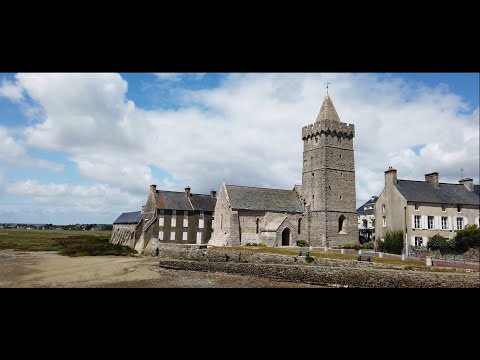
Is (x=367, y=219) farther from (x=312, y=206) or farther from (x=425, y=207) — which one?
(x=425, y=207)

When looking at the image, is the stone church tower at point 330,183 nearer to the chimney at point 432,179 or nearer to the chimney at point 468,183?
the chimney at point 432,179

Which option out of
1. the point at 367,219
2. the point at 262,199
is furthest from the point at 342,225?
the point at 262,199

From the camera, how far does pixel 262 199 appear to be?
3866 centimetres

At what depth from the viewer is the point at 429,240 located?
13.7 metres

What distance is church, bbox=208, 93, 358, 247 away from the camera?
36.4m

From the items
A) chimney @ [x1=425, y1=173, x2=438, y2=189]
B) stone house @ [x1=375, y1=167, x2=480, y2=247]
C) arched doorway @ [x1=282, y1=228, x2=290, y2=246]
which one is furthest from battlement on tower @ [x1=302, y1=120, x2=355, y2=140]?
chimney @ [x1=425, y1=173, x2=438, y2=189]

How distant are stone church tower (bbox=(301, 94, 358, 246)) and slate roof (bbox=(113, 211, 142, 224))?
22509 millimetres

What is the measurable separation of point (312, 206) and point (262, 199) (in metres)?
5.36

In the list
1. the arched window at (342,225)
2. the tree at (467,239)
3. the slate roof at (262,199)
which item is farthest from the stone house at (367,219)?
the tree at (467,239)

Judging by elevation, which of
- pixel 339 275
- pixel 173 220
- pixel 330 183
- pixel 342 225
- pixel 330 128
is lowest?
pixel 339 275
